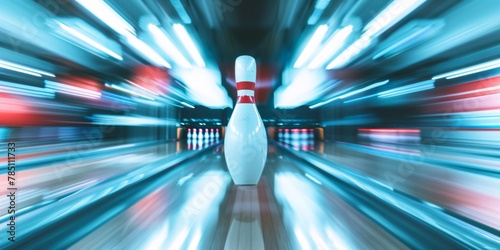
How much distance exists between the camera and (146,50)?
3441mm

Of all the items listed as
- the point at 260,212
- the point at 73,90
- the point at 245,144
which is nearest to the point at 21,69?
the point at 73,90

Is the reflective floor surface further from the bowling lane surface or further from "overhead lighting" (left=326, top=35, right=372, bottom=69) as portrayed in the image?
"overhead lighting" (left=326, top=35, right=372, bottom=69)

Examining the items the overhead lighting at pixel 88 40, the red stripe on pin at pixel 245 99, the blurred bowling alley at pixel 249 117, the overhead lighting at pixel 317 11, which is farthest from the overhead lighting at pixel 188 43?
the red stripe on pin at pixel 245 99

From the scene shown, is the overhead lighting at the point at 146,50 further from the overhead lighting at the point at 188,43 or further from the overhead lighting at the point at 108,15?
the overhead lighting at the point at 188,43

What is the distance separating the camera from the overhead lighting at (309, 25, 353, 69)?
9.88 feet

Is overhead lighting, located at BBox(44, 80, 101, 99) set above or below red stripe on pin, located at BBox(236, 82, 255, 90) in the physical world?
above

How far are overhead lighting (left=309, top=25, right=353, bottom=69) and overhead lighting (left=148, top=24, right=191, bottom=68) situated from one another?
5.93ft

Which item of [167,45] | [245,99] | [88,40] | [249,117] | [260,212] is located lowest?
[260,212]

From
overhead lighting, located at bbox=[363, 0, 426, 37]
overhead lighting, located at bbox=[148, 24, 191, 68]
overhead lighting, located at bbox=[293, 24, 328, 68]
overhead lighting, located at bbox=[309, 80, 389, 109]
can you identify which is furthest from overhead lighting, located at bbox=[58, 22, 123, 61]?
overhead lighting, located at bbox=[309, 80, 389, 109]

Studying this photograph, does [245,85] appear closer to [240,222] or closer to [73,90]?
[240,222]

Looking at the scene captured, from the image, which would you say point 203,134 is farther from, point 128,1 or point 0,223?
point 0,223

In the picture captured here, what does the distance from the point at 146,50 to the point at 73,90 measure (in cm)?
189

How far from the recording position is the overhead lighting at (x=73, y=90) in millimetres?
4025

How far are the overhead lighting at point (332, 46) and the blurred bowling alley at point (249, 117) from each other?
4cm
